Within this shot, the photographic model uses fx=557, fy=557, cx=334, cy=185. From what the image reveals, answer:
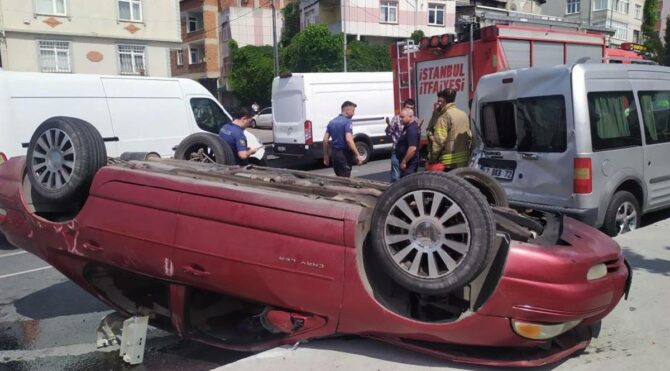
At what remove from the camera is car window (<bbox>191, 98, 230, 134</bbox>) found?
10.2 meters

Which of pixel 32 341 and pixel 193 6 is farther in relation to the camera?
pixel 193 6

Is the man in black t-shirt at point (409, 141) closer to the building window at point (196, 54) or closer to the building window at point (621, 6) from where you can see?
the building window at point (196, 54)

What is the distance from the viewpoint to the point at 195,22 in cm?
4947

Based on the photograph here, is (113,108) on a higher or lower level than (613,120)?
higher

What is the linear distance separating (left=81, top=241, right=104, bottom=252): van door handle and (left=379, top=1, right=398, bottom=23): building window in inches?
1565

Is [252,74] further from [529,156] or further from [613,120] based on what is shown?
[613,120]

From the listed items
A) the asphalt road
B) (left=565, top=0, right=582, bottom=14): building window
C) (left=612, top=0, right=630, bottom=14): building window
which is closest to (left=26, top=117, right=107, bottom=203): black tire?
the asphalt road

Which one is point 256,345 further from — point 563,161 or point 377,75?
point 377,75

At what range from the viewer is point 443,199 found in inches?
108

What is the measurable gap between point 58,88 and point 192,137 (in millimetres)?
4660

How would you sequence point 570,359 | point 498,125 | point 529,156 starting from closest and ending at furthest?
1. point 570,359
2. point 529,156
3. point 498,125

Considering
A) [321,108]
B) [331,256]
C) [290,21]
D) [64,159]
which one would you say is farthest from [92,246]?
[290,21]

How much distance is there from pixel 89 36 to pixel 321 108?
17578 mm

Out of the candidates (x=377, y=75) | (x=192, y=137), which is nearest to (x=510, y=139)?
(x=192, y=137)
